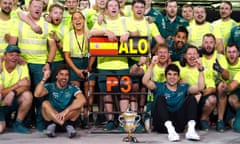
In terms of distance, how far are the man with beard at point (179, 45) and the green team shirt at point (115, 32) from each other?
2.18ft

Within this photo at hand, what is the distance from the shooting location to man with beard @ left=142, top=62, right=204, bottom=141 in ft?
20.6

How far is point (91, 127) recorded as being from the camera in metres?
6.81

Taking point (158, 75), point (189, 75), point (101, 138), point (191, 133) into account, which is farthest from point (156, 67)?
point (101, 138)

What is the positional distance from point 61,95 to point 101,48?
803 millimetres

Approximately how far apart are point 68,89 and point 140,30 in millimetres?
1299

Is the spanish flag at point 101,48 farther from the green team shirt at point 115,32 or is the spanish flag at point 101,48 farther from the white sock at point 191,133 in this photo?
the white sock at point 191,133

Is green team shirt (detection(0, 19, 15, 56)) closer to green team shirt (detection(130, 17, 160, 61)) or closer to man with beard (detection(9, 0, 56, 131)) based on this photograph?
man with beard (detection(9, 0, 56, 131))

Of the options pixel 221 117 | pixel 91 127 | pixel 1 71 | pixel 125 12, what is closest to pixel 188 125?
pixel 221 117

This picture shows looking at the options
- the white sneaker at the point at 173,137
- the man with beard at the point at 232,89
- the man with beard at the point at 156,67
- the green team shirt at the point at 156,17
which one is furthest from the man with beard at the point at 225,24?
the white sneaker at the point at 173,137

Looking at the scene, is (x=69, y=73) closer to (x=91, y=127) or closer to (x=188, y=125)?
(x=91, y=127)

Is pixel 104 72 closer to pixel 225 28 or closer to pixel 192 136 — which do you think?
pixel 192 136

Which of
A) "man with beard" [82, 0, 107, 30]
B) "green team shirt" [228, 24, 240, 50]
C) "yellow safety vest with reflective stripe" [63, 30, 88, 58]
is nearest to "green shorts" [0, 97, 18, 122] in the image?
"yellow safety vest with reflective stripe" [63, 30, 88, 58]

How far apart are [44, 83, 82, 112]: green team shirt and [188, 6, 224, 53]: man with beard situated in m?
1.89

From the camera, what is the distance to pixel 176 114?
20.9 feet
